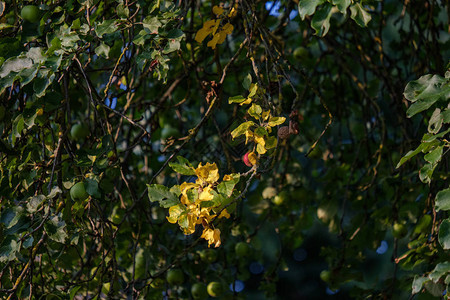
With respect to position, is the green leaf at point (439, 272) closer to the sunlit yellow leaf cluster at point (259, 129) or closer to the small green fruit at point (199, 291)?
the sunlit yellow leaf cluster at point (259, 129)

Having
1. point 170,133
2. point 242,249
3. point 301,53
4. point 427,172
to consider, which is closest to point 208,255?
point 242,249

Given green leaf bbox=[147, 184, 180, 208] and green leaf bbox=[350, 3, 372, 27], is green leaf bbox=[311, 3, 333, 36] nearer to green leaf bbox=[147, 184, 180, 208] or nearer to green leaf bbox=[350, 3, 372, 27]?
green leaf bbox=[350, 3, 372, 27]

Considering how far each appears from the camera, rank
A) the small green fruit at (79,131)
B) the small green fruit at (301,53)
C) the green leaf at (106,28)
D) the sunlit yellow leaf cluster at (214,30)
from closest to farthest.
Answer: the green leaf at (106,28)
the sunlit yellow leaf cluster at (214,30)
the small green fruit at (79,131)
the small green fruit at (301,53)

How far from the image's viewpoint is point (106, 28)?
1327 mm

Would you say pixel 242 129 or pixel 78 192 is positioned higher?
pixel 242 129

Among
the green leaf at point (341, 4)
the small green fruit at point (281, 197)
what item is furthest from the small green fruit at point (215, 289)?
the green leaf at point (341, 4)

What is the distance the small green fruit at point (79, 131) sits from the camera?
1.89 metres

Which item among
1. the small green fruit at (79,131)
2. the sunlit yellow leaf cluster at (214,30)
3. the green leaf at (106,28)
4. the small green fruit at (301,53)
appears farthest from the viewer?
the small green fruit at (301,53)

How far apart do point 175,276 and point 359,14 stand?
975 millimetres

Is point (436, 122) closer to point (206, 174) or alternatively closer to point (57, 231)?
point (206, 174)

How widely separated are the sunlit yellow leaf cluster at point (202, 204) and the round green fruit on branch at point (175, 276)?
71cm

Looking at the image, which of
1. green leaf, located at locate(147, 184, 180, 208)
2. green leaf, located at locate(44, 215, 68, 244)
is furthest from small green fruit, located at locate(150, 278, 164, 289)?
green leaf, located at locate(147, 184, 180, 208)

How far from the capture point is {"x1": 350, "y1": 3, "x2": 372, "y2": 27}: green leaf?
1.22 meters

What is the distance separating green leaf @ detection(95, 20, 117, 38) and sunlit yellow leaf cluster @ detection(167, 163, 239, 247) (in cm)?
32
